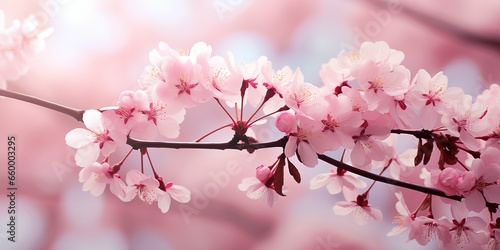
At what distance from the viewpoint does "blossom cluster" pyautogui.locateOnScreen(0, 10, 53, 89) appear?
40.0 inches

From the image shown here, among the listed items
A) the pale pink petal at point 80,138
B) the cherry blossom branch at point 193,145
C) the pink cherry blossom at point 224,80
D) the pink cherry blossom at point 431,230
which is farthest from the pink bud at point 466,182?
the pale pink petal at point 80,138

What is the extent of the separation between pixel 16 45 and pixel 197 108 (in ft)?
1.34

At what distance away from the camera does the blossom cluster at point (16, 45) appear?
1.02 meters

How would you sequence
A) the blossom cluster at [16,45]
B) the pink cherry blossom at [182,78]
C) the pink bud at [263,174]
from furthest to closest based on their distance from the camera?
the blossom cluster at [16,45], the pink bud at [263,174], the pink cherry blossom at [182,78]

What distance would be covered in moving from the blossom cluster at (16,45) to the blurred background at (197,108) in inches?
1.7

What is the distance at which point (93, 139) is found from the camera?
2.78ft

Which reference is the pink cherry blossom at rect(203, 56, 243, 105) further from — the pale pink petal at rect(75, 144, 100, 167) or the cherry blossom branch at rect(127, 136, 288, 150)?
the pale pink petal at rect(75, 144, 100, 167)

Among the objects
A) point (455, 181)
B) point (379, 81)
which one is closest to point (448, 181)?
point (455, 181)

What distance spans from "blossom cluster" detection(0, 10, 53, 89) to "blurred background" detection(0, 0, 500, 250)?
0.04 m

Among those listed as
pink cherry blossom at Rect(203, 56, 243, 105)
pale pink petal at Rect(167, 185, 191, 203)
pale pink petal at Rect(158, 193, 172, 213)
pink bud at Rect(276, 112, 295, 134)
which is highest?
pink cherry blossom at Rect(203, 56, 243, 105)

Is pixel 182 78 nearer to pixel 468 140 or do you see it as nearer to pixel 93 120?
pixel 93 120

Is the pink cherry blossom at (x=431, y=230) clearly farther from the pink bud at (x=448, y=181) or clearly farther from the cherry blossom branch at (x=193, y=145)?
the cherry blossom branch at (x=193, y=145)

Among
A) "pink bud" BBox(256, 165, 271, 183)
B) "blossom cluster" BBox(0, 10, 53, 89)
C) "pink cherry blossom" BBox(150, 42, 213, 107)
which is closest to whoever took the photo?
"pink cherry blossom" BBox(150, 42, 213, 107)

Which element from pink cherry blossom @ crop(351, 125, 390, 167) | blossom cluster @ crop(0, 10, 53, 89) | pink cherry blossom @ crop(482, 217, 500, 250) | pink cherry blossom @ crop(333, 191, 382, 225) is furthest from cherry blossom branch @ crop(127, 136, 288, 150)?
pink cherry blossom @ crop(482, 217, 500, 250)
